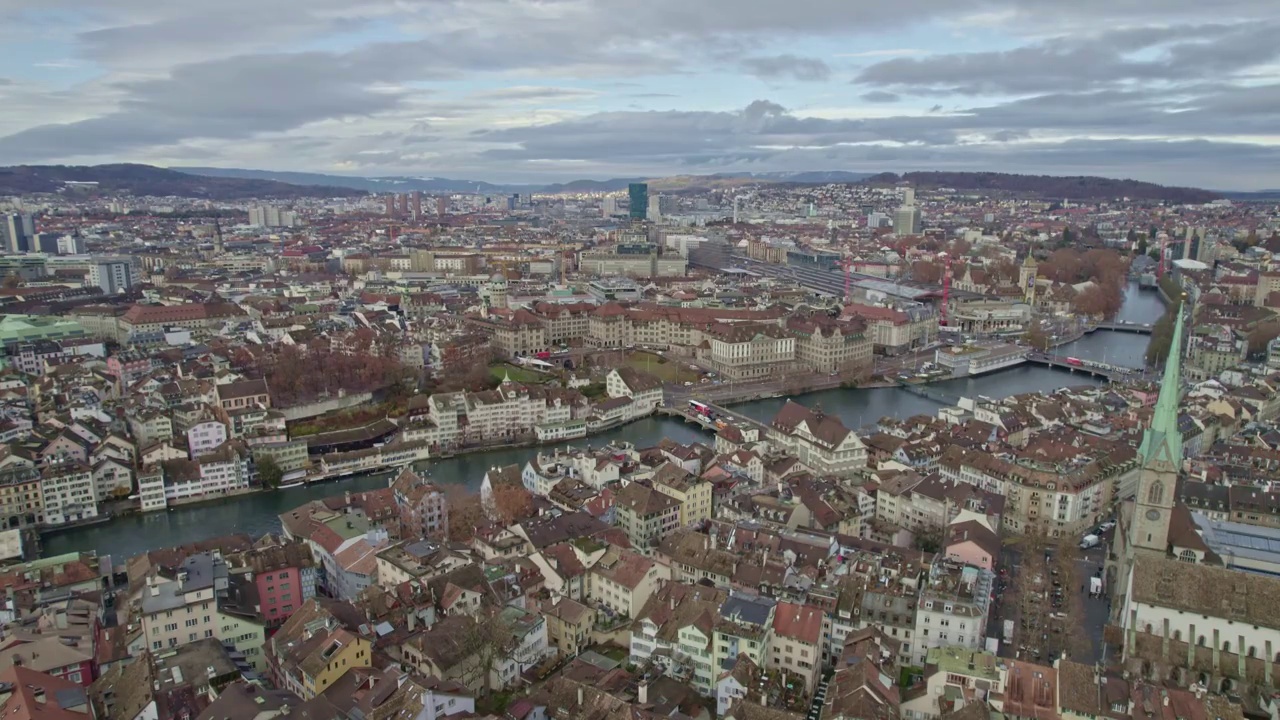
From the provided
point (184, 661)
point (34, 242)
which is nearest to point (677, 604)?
point (184, 661)

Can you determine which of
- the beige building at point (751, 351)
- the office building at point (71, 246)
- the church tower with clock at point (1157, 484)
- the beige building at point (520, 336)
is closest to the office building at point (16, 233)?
the office building at point (71, 246)

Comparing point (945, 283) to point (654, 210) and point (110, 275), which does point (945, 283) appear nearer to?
point (110, 275)

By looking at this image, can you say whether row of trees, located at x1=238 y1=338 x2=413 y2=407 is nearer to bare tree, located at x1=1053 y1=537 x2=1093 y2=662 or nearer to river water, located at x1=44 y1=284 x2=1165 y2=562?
river water, located at x1=44 y1=284 x2=1165 y2=562

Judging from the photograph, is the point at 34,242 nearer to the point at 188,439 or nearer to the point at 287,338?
the point at 287,338

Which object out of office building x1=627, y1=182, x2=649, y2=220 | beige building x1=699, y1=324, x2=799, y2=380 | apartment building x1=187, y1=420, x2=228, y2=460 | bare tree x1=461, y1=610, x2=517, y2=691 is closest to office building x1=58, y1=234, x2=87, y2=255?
apartment building x1=187, y1=420, x2=228, y2=460

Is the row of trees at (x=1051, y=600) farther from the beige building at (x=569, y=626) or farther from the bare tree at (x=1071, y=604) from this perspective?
the beige building at (x=569, y=626)
